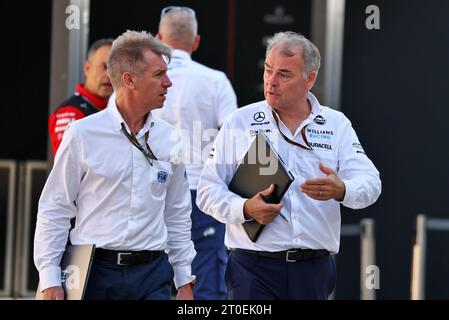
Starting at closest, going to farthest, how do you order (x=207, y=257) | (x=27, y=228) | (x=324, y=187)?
(x=324, y=187) → (x=207, y=257) → (x=27, y=228)

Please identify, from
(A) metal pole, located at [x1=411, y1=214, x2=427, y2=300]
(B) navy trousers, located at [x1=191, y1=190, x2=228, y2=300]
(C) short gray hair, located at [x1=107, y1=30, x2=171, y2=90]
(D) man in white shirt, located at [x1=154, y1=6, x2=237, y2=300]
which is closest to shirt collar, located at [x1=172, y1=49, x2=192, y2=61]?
(D) man in white shirt, located at [x1=154, y1=6, x2=237, y2=300]

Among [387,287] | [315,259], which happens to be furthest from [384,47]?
[315,259]

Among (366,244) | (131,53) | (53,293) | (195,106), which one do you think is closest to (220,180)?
(131,53)

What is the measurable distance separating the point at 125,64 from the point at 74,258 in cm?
87


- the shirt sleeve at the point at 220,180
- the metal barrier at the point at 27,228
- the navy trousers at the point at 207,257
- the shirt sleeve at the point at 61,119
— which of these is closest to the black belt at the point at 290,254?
the shirt sleeve at the point at 220,180

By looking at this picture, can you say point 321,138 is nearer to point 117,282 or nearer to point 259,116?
point 259,116

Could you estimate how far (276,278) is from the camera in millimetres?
4684

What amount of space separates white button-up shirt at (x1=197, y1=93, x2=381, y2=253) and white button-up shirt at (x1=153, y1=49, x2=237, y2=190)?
1451mm

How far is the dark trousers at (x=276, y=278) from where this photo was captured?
15.4 ft

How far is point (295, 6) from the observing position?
792cm

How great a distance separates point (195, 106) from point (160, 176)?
5.25 ft

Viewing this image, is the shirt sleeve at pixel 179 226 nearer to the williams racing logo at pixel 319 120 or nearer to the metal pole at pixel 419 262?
the williams racing logo at pixel 319 120

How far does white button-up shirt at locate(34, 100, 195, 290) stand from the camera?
4543 millimetres

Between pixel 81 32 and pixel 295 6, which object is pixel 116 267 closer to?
pixel 81 32
